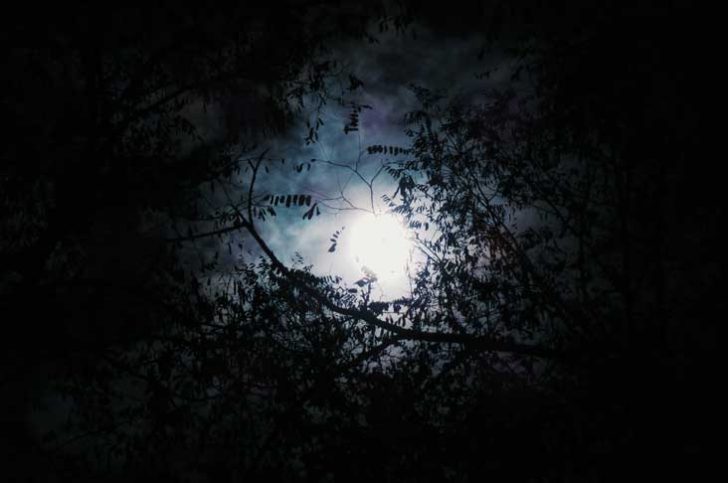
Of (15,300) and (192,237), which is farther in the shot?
(192,237)

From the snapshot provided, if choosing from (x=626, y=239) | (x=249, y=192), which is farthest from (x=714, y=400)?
(x=249, y=192)

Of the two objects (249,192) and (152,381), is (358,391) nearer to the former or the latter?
(152,381)

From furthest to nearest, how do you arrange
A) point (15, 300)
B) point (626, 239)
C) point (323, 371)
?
point (626, 239) → point (323, 371) → point (15, 300)

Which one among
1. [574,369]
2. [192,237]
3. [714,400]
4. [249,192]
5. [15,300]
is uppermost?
[249,192]

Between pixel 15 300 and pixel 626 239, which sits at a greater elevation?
pixel 626 239

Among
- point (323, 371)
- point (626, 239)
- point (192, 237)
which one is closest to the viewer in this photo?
point (192, 237)

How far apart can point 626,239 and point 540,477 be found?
343 cm

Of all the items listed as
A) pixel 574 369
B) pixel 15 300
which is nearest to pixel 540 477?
pixel 574 369

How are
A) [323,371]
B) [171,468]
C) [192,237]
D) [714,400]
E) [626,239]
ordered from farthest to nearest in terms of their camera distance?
[171,468], [626,239], [323,371], [192,237], [714,400]

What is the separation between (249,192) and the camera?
17.4 ft

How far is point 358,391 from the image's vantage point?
5.76m

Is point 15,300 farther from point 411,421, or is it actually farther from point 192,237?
point 411,421

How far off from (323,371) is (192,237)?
234 centimetres

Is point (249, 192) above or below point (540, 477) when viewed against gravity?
above
